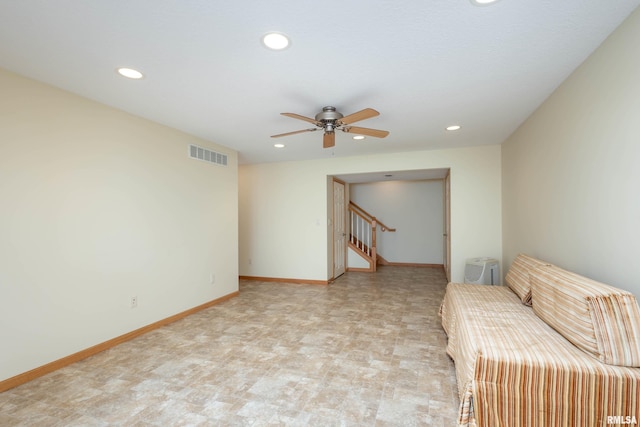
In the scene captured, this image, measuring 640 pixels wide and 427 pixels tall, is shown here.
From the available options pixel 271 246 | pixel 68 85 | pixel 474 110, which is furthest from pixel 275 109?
pixel 271 246

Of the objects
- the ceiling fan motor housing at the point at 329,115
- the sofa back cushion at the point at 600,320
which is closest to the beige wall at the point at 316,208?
Result: the ceiling fan motor housing at the point at 329,115

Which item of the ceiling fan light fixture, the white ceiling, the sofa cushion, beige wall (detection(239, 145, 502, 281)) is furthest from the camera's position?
beige wall (detection(239, 145, 502, 281))

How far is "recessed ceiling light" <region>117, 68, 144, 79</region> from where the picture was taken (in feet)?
Answer: 7.16

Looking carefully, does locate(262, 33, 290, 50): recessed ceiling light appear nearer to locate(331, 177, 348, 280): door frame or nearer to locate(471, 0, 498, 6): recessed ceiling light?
locate(471, 0, 498, 6): recessed ceiling light

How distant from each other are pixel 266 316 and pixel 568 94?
12.6 ft

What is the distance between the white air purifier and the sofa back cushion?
2431mm

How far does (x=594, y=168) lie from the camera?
78.8 inches

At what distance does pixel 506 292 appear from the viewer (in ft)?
9.64

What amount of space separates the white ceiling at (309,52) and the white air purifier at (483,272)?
211cm

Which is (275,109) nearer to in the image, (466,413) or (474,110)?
(474,110)

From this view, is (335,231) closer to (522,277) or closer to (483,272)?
(483,272)

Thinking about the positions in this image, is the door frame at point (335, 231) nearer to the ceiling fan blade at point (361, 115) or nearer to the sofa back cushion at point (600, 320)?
the ceiling fan blade at point (361, 115)

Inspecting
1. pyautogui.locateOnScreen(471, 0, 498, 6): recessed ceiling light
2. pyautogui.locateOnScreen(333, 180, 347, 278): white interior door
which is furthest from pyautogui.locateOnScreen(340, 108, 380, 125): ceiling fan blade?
pyautogui.locateOnScreen(333, 180, 347, 278): white interior door

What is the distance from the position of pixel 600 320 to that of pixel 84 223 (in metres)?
3.87
